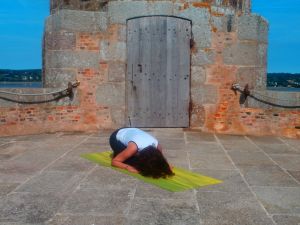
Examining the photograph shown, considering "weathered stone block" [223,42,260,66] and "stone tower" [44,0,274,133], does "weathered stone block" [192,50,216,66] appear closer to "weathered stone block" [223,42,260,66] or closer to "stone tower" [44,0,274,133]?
"stone tower" [44,0,274,133]

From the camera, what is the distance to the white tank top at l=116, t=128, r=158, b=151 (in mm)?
4998

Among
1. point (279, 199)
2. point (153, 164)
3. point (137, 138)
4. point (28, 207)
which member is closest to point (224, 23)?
point (137, 138)

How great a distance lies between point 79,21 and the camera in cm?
839

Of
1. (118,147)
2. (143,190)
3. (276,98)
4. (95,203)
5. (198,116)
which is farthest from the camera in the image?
(198,116)

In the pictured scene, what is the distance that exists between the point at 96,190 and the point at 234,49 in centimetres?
529

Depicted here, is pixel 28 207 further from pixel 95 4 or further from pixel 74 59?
pixel 95 4

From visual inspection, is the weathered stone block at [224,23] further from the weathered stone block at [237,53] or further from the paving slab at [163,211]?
the paving slab at [163,211]

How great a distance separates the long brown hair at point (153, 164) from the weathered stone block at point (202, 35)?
427 centimetres

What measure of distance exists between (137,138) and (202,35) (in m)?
4.09

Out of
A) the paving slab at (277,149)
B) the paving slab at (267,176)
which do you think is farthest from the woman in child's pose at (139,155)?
the paving slab at (277,149)

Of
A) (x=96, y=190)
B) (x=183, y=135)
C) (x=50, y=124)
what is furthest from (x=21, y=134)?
(x=96, y=190)

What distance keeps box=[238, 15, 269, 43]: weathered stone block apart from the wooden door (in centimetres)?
109

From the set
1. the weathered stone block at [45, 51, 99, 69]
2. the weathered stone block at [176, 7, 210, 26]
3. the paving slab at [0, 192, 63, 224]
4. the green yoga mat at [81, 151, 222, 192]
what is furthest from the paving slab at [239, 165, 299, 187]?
the weathered stone block at [45, 51, 99, 69]

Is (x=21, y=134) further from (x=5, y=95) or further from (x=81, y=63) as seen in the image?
(x=81, y=63)
